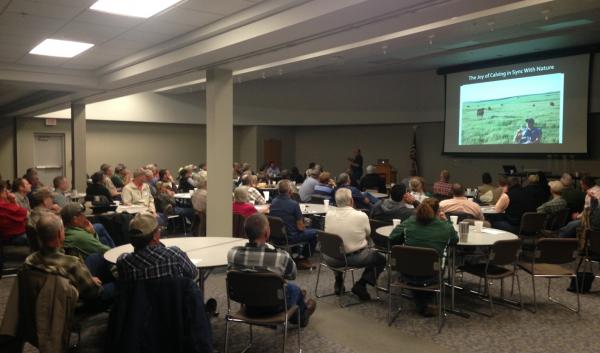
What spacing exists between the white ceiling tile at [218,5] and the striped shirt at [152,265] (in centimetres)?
287

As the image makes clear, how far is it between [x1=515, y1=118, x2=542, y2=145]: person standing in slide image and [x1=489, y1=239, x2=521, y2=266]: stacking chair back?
7.85m

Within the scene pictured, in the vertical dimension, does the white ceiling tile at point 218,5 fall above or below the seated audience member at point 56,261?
above

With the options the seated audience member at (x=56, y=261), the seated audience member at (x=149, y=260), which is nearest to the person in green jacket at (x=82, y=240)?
the seated audience member at (x=56, y=261)

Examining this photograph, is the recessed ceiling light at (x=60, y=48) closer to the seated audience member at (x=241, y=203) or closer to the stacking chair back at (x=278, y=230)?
the seated audience member at (x=241, y=203)

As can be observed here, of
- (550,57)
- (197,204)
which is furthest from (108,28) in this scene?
(550,57)

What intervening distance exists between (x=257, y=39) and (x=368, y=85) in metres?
11.0

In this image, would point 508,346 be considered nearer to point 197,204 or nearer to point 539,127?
point 197,204

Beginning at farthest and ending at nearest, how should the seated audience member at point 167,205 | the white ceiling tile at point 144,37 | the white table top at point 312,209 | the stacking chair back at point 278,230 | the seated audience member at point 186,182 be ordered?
1. the seated audience member at point 186,182
2. the seated audience member at point 167,205
3. the white table top at point 312,209
4. the white ceiling tile at point 144,37
5. the stacking chair back at point 278,230

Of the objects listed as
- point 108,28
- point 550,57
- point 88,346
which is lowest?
point 88,346

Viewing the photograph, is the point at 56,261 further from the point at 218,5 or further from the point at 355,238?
the point at 218,5

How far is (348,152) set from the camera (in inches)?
675

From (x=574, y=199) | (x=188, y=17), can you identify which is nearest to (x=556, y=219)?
(x=574, y=199)

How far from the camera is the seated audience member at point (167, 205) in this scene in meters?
8.21

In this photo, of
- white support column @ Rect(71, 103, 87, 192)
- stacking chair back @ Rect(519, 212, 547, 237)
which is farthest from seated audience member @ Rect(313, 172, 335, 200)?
white support column @ Rect(71, 103, 87, 192)
